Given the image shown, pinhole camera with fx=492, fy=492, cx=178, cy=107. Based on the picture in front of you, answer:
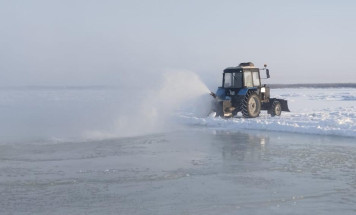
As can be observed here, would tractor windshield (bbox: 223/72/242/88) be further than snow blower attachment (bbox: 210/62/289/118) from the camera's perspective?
Yes

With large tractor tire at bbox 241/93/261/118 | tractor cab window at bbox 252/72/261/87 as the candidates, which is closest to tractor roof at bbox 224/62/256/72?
tractor cab window at bbox 252/72/261/87

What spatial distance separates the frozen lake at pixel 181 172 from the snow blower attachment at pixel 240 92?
426 cm

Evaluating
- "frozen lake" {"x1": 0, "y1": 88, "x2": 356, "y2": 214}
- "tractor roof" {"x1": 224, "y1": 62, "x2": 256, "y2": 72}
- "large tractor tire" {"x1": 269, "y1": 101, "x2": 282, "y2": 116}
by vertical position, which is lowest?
"frozen lake" {"x1": 0, "y1": 88, "x2": 356, "y2": 214}

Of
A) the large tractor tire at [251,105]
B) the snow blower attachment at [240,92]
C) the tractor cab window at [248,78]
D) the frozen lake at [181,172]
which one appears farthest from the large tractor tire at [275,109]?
the frozen lake at [181,172]

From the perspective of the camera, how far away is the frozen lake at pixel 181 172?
6703mm

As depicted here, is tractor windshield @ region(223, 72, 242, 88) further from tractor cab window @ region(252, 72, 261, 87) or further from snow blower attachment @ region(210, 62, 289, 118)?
tractor cab window @ region(252, 72, 261, 87)

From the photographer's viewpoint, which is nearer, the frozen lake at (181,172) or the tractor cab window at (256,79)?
the frozen lake at (181,172)

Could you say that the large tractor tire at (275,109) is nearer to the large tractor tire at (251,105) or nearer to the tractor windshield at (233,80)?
the large tractor tire at (251,105)

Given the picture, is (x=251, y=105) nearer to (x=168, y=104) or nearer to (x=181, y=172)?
(x=168, y=104)

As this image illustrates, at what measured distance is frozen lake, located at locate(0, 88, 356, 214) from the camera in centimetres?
670

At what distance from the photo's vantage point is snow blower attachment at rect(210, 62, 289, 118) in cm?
2088

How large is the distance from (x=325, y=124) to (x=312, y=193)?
10.6 meters

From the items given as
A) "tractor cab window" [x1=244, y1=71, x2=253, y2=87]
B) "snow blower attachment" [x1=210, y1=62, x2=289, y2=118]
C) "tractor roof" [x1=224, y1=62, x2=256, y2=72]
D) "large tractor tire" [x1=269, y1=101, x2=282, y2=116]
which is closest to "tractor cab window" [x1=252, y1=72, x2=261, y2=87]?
"snow blower attachment" [x1=210, y1=62, x2=289, y2=118]

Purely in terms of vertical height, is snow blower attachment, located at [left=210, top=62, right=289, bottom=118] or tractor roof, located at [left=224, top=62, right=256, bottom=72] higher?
tractor roof, located at [left=224, top=62, right=256, bottom=72]
